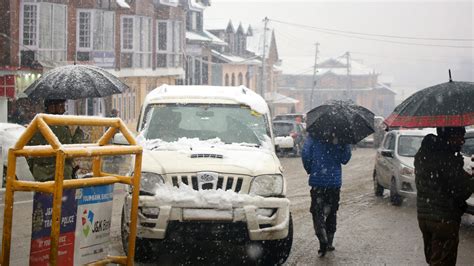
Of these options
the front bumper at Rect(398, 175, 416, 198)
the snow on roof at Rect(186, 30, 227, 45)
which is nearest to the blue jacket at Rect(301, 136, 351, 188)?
the front bumper at Rect(398, 175, 416, 198)

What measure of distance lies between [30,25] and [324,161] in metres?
27.1

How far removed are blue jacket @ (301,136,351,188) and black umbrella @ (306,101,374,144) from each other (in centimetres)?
13

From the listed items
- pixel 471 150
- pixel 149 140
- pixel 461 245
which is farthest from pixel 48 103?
pixel 471 150

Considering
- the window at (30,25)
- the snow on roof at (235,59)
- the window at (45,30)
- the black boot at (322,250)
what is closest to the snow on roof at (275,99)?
the snow on roof at (235,59)

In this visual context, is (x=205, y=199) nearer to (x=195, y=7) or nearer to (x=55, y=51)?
(x=55, y=51)

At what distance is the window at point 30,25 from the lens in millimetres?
34562

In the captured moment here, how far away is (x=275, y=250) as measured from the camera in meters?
9.20

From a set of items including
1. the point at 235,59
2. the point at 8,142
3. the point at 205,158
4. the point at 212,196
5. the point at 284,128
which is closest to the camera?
the point at 212,196

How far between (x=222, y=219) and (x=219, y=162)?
2.20ft

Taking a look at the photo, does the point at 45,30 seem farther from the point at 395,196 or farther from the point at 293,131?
the point at 395,196

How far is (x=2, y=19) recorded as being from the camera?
3362 centimetres

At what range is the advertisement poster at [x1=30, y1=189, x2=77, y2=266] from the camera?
19.7 feet

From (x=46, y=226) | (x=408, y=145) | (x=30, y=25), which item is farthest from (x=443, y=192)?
(x=30, y=25)

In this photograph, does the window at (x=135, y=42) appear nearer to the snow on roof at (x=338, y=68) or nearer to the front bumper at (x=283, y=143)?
the front bumper at (x=283, y=143)
